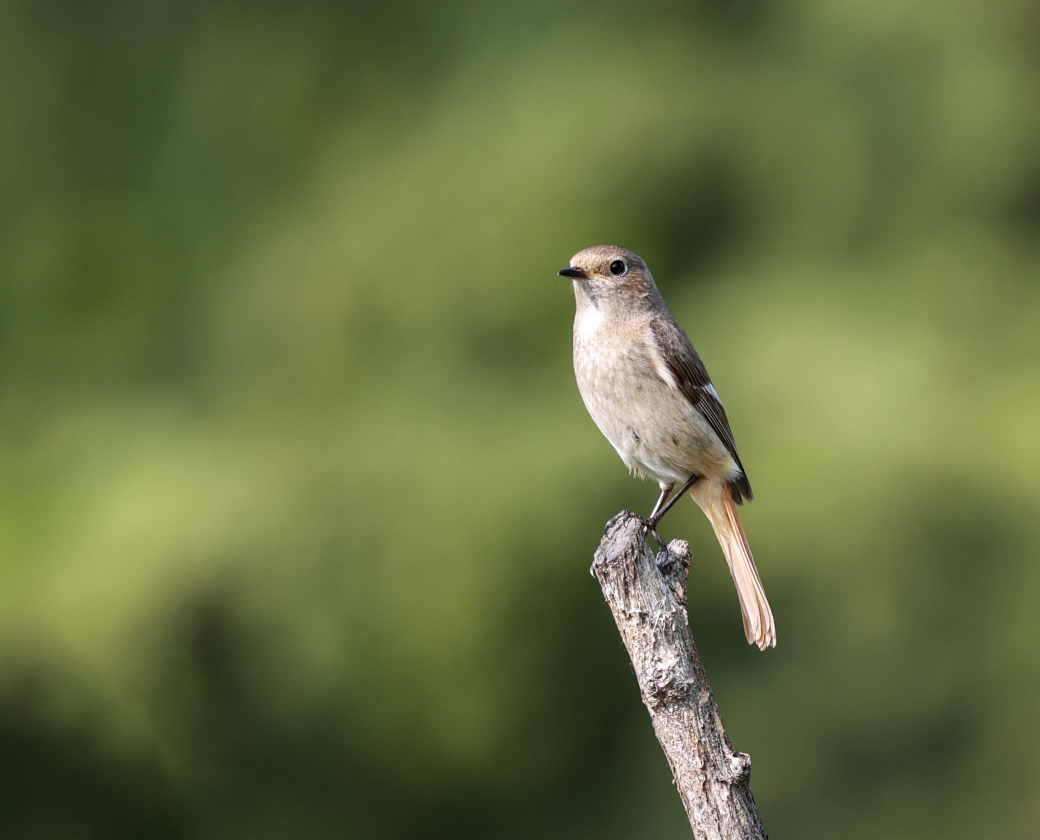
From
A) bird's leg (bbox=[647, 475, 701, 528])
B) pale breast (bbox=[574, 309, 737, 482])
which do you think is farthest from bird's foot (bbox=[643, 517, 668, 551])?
pale breast (bbox=[574, 309, 737, 482])

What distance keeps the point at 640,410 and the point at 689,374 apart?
0.30m

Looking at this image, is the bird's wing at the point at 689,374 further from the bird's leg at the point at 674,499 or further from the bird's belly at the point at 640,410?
the bird's leg at the point at 674,499

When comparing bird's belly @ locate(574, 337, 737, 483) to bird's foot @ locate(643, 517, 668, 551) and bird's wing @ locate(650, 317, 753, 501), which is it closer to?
bird's wing @ locate(650, 317, 753, 501)

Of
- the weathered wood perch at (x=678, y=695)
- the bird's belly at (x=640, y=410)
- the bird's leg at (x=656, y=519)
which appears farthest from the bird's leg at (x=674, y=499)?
the weathered wood perch at (x=678, y=695)

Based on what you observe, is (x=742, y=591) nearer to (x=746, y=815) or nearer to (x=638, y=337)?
(x=638, y=337)

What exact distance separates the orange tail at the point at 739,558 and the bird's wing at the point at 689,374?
122 millimetres

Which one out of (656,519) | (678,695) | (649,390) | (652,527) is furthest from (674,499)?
(678,695)

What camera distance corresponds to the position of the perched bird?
12.3ft

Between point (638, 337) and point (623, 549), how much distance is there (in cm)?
111

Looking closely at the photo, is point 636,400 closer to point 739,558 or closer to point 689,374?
point 689,374

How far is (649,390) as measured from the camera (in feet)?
12.3

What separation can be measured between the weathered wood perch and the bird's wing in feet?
3.30

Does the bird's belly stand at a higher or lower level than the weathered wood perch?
higher

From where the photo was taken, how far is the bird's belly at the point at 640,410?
375 centimetres
